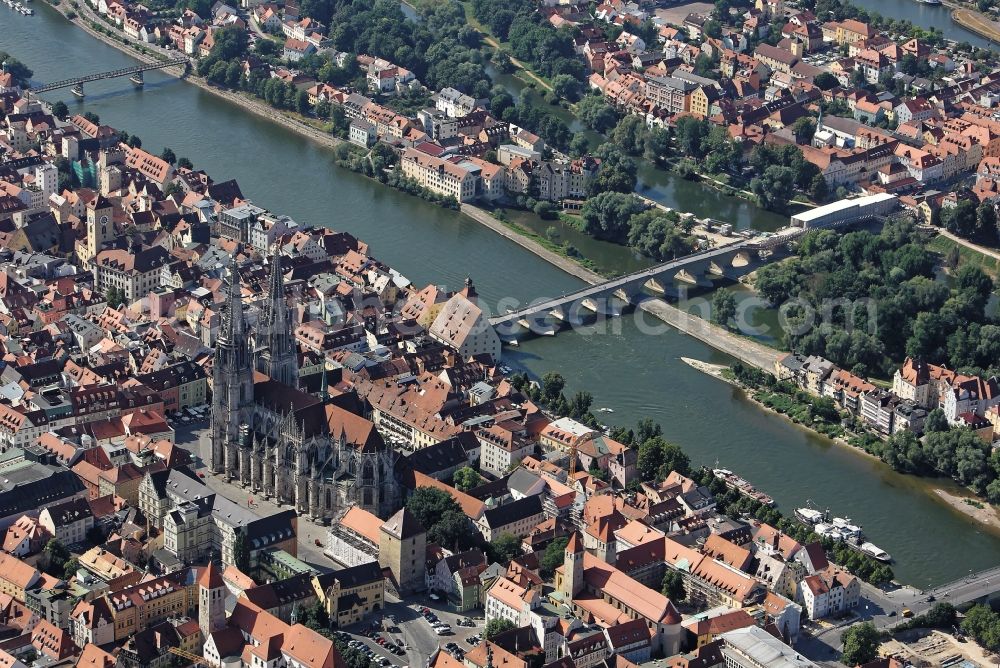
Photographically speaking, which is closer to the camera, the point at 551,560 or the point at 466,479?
the point at 551,560

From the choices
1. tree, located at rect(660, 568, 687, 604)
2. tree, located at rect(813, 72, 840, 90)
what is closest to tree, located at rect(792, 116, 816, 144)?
tree, located at rect(813, 72, 840, 90)

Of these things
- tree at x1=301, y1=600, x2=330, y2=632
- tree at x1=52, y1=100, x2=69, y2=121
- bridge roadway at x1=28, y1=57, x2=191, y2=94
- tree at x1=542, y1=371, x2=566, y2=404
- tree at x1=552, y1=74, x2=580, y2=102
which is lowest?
bridge roadway at x1=28, y1=57, x2=191, y2=94

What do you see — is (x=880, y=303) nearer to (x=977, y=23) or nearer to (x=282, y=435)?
(x=282, y=435)

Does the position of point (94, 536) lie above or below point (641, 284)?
below

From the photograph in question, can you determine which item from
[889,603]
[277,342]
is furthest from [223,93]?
[889,603]

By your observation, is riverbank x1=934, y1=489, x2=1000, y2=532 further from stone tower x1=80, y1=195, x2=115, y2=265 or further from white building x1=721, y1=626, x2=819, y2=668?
stone tower x1=80, y1=195, x2=115, y2=265

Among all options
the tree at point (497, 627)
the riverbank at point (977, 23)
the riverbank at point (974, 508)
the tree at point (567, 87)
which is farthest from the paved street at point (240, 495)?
the riverbank at point (977, 23)
